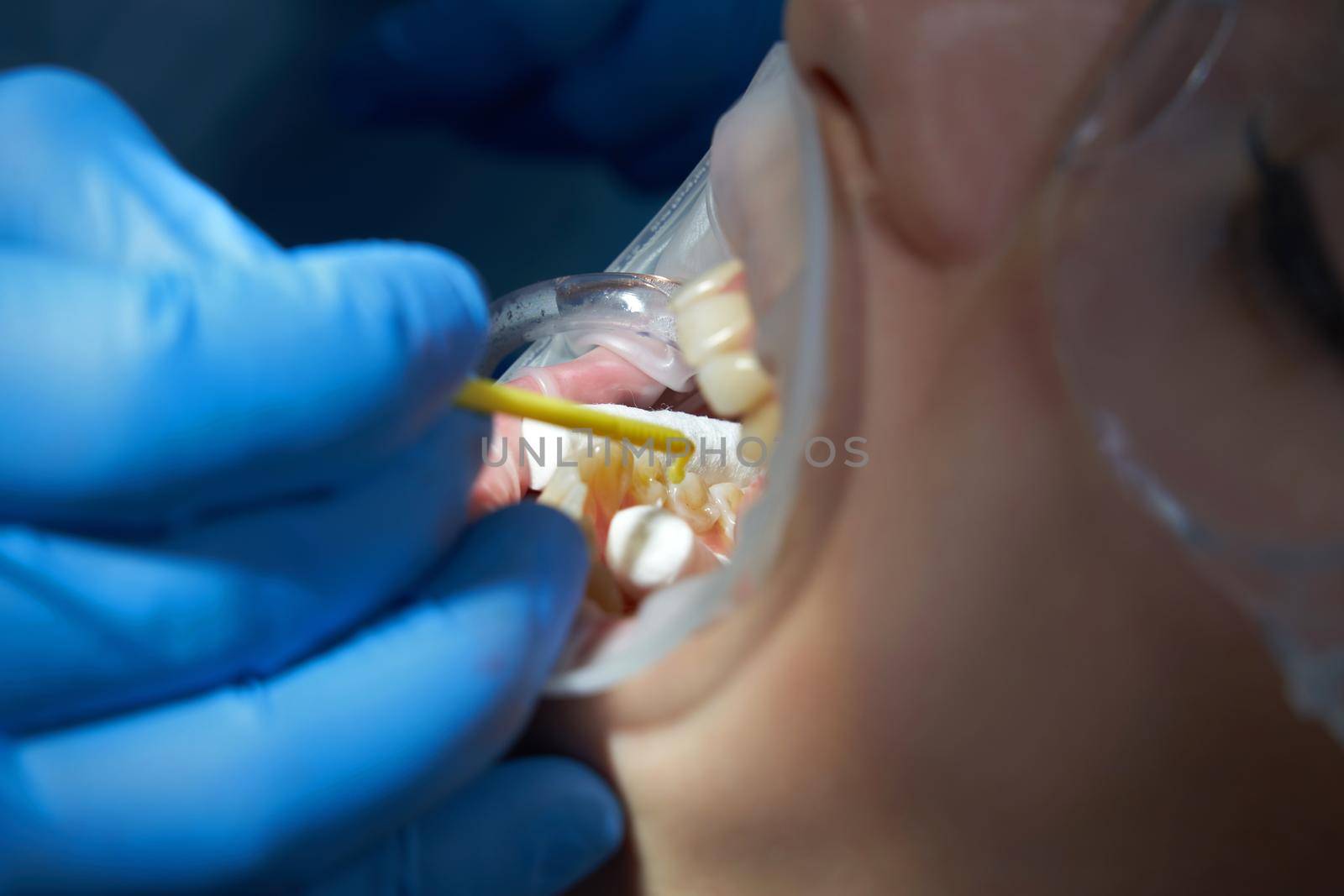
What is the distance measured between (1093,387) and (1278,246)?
0.38ft

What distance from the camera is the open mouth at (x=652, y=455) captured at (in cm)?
74

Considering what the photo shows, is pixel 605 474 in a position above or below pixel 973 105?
below

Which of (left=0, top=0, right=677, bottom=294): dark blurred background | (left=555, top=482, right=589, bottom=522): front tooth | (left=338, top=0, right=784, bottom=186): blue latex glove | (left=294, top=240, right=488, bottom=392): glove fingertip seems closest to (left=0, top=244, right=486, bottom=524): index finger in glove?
(left=294, top=240, right=488, bottom=392): glove fingertip

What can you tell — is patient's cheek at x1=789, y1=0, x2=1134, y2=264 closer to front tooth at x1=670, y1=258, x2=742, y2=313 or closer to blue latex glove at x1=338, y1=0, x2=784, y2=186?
front tooth at x1=670, y1=258, x2=742, y2=313

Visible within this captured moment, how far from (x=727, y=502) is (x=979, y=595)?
0.48 meters

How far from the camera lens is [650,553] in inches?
30.0

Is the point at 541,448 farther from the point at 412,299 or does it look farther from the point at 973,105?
the point at 973,105

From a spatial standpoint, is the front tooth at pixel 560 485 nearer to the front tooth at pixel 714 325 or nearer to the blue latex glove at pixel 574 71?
the front tooth at pixel 714 325

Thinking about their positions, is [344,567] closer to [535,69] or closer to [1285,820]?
[1285,820]

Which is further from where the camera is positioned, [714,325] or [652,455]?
[652,455]

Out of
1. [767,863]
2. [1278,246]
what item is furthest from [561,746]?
[1278,246]

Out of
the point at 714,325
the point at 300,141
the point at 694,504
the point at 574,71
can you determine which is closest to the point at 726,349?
the point at 714,325

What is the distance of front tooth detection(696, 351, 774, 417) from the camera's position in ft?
2.39

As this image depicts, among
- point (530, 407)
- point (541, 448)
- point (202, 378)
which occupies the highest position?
point (202, 378)
